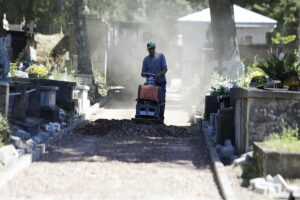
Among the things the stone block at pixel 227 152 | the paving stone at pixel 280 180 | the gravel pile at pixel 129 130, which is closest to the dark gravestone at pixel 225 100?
the gravel pile at pixel 129 130

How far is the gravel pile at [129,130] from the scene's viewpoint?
1448cm

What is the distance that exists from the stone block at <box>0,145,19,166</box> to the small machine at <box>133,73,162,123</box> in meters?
6.65

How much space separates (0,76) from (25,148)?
12.9 feet

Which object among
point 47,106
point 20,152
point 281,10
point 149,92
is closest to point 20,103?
point 47,106

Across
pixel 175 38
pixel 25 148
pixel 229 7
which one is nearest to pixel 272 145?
pixel 25 148

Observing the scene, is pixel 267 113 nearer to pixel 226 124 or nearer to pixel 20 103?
pixel 226 124

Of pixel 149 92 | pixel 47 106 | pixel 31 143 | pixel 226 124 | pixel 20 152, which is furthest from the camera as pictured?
pixel 149 92

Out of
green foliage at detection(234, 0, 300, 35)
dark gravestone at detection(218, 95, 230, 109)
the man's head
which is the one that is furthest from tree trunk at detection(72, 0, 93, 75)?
green foliage at detection(234, 0, 300, 35)

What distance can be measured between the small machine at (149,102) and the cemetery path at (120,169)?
184 centimetres

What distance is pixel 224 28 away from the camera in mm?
25906

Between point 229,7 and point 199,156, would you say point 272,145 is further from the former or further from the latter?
point 229,7

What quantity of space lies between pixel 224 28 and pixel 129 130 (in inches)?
474

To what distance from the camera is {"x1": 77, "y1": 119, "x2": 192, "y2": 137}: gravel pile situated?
1448 centimetres

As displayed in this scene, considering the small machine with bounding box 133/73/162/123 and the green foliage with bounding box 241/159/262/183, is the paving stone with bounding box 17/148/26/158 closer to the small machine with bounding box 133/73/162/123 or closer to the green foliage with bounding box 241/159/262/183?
the green foliage with bounding box 241/159/262/183
